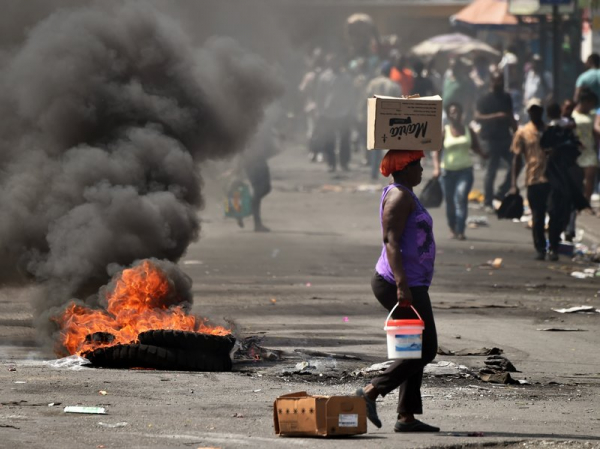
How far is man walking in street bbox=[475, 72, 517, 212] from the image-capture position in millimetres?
22203

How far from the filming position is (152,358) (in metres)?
9.16

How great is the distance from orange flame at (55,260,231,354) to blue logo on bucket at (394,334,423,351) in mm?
2790

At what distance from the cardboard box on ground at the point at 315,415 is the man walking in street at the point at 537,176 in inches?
396

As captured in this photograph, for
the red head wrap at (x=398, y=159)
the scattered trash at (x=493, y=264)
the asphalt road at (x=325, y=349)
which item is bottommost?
the scattered trash at (x=493, y=264)

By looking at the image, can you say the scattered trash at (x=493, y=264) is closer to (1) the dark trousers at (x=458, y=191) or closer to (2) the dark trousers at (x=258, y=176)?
(1) the dark trousers at (x=458, y=191)

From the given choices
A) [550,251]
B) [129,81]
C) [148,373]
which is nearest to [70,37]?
[129,81]

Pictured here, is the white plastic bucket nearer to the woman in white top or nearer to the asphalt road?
the asphalt road

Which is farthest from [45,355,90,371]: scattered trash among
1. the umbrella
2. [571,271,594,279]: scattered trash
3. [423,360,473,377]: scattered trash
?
the umbrella

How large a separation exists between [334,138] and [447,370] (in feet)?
70.5

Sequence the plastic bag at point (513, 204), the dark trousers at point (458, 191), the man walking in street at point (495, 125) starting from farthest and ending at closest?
1. the man walking in street at point (495, 125)
2. the dark trousers at point (458, 191)
3. the plastic bag at point (513, 204)

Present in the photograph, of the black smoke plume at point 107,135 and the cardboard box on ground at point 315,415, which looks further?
the black smoke plume at point 107,135

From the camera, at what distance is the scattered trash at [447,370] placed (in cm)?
908

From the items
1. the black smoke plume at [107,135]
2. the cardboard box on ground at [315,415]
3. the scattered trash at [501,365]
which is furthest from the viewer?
the black smoke plume at [107,135]

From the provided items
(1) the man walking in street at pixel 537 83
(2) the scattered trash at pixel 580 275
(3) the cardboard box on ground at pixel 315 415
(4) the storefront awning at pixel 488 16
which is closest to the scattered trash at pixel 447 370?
(3) the cardboard box on ground at pixel 315 415
